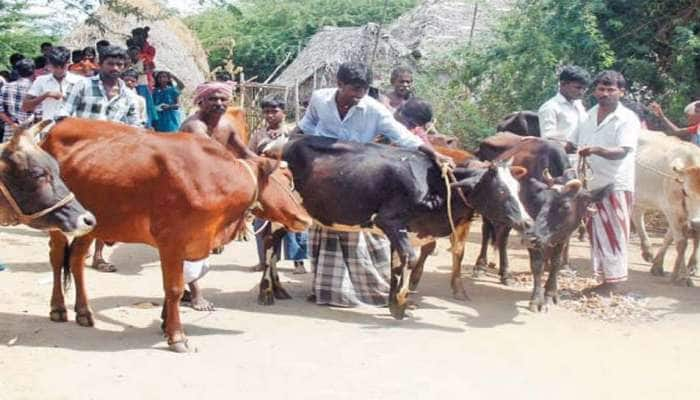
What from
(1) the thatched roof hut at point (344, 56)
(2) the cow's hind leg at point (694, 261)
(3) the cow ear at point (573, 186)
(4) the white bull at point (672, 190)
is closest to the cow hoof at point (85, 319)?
(3) the cow ear at point (573, 186)

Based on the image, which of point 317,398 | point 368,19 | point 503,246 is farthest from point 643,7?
point 368,19

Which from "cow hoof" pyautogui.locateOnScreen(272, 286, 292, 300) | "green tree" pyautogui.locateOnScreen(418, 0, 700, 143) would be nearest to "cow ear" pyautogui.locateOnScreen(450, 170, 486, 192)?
"cow hoof" pyautogui.locateOnScreen(272, 286, 292, 300)

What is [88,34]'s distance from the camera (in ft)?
63.8

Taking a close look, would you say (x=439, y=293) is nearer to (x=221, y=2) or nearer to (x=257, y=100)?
(x=221, y=2)

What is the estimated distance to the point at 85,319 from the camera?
5719mm

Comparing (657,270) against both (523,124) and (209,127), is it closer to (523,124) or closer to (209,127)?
(523,124)

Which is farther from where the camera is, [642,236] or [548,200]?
[642,236]

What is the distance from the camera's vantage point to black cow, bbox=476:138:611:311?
6715 mm

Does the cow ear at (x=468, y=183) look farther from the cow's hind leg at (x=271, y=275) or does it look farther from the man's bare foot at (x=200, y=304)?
the man's bare foot at (x=200, y=304)

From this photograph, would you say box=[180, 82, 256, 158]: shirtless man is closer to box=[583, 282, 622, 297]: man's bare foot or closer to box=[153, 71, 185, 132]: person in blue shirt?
box=[583, 282, 622, 297]: man's bare foot

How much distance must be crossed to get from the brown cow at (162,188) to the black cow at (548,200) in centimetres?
261

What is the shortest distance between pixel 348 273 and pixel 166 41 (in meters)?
15.9

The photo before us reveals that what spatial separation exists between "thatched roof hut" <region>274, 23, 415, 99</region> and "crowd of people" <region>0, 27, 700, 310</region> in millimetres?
11694

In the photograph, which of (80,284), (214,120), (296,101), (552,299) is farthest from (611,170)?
(296,101)
